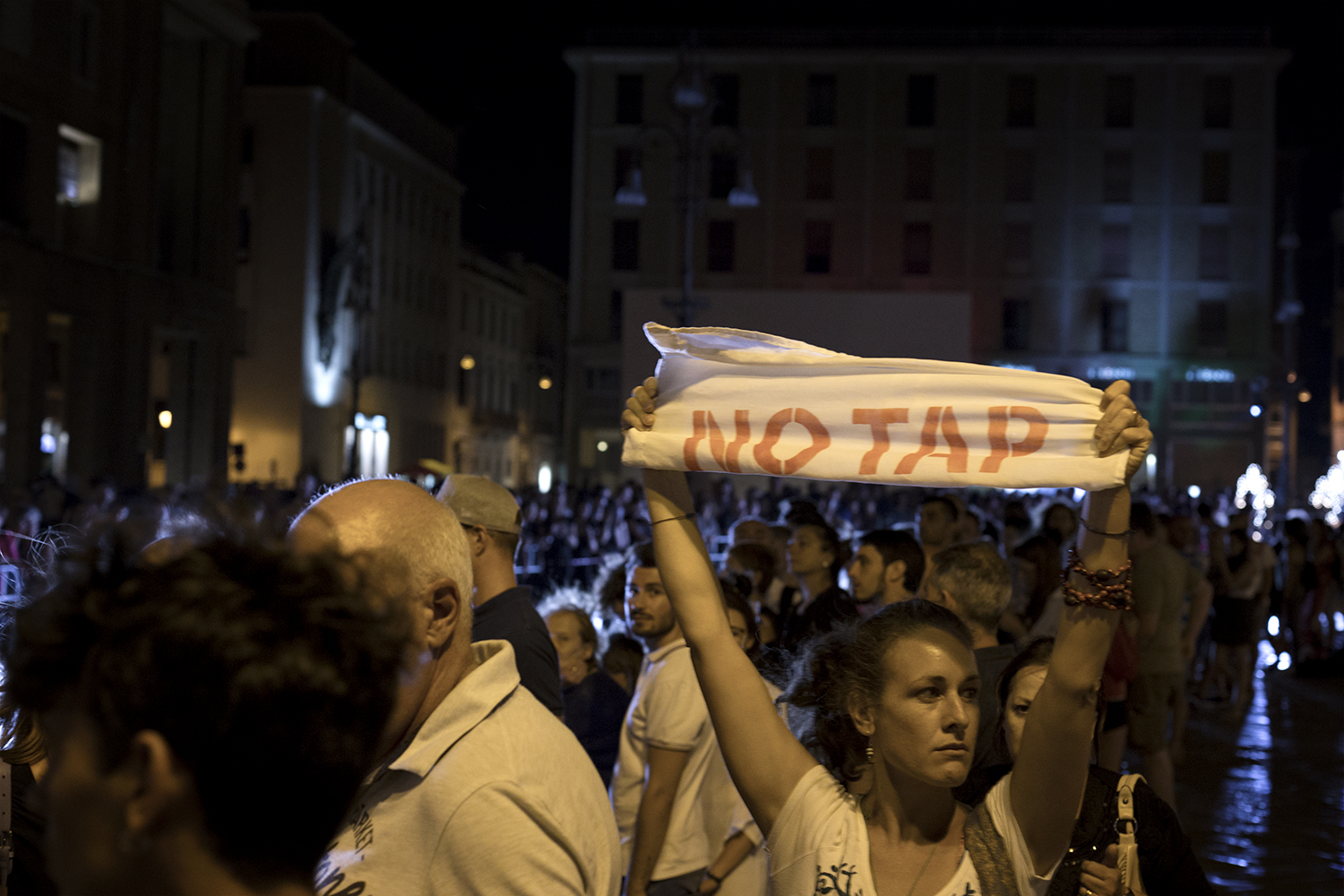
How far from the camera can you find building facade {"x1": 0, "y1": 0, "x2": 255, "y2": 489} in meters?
26.3

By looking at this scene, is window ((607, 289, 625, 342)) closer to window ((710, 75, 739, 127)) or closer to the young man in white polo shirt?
window ((710, 75, 739, 127))

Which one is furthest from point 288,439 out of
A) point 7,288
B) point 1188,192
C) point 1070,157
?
point 1188,192

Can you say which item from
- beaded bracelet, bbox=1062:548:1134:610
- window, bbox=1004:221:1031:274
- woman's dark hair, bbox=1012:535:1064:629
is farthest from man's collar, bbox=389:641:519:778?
window, bbox=1004:221:1031:274

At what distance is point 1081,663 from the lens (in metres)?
2.44

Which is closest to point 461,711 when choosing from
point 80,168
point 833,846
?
point 833,846

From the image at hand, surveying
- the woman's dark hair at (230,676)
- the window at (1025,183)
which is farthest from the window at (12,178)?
the window at (1025,183)

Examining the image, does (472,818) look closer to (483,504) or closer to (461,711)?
(461,711)

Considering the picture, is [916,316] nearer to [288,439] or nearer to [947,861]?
[288,439]

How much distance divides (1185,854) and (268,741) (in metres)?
2.68

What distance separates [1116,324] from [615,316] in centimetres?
2007

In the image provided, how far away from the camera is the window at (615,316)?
56125 millimetres

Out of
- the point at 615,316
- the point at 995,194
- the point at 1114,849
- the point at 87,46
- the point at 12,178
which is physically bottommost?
the point at 1114,849

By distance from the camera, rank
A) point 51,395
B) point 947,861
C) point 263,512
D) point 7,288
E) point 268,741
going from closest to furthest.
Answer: point 268,741, point 263,512, point 947,861, point 7,288, point 51,395

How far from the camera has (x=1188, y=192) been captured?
56.3 meters
